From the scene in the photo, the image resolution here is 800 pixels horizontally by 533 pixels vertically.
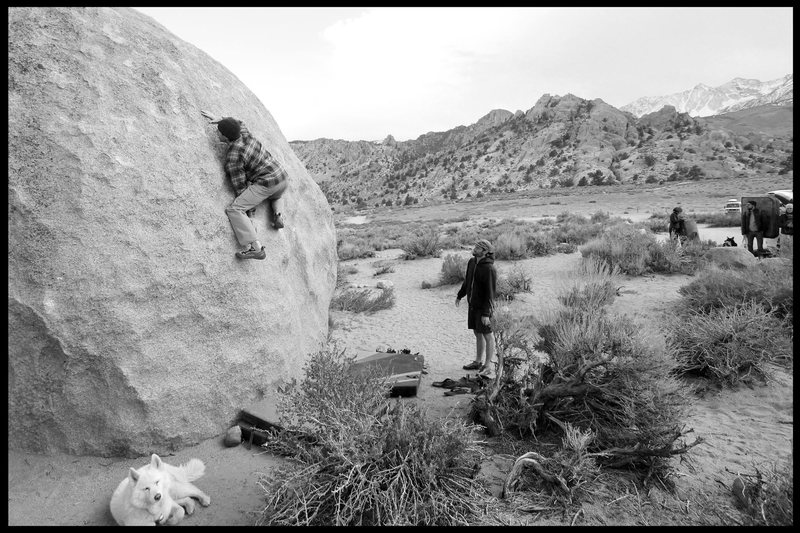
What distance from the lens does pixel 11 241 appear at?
3518 millimetres

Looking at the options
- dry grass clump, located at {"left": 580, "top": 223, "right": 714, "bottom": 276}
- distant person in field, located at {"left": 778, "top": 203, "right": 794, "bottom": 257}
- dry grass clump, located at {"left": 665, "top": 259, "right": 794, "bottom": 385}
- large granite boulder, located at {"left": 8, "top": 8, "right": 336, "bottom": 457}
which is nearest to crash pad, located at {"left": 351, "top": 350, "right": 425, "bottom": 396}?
large granite boulder, located at {"left": 8, "top": 8, "right": 336, "bottom": 457}

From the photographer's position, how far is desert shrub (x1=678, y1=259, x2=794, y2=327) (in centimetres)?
693

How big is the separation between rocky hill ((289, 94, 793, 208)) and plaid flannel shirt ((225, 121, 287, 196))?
181ft

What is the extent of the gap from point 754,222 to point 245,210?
42.6 feet

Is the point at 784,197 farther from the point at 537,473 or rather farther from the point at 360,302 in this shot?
the point at 537,473

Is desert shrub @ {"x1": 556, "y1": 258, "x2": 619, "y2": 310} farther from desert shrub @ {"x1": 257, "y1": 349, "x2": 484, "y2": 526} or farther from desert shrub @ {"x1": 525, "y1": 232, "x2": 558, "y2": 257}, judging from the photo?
desert shrub @ {"x1": 525, "y1": 232, "x2": 558, "y2": 257}

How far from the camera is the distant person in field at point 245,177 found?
4.48 meters

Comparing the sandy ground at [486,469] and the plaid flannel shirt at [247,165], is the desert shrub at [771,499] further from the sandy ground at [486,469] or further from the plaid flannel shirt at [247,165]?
the plaid flannel shirt at [247,165]

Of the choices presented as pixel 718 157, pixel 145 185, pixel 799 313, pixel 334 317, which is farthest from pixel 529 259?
pixel 718 157

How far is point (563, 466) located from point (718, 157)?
2550 inches

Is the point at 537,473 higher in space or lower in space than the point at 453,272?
lower

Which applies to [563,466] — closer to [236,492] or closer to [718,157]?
[236,492]

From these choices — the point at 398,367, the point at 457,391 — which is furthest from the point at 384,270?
the point at 457,391

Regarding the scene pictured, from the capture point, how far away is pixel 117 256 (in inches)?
147
